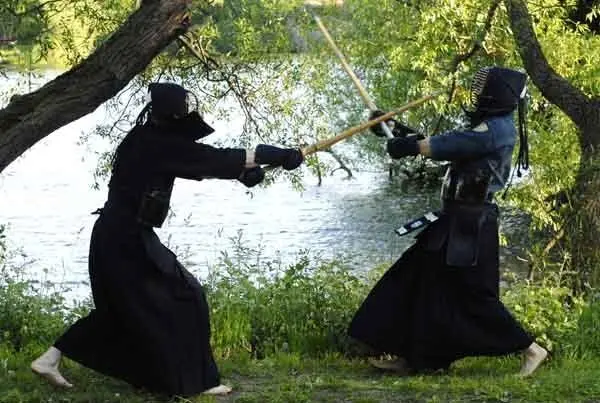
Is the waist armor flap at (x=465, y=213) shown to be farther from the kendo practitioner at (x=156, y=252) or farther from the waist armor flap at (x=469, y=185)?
the kendo practitioner at (x=156, y=252)

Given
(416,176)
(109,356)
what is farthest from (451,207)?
(416,176)

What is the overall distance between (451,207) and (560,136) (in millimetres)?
5204

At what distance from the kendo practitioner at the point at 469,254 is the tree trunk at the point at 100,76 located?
4.51 feet

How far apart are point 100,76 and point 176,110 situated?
820 millimetres

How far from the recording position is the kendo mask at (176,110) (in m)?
4.60

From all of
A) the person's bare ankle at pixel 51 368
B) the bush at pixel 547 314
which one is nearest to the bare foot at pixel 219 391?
the person's bare ankle at pixel 51 368

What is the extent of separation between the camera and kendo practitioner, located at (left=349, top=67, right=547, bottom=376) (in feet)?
16.9

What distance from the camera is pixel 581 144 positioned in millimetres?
7367

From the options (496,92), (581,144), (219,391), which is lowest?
(219,391)

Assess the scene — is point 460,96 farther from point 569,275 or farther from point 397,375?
point 397,375

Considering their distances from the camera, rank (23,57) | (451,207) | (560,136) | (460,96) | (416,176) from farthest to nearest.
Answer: (416,176), (560,136), (460,96), (23,57), (451,207)

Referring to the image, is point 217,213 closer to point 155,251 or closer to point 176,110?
point 155,251

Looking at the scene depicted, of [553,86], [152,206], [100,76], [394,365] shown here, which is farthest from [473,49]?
[152,206]

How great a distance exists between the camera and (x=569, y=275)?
6.94 metres
